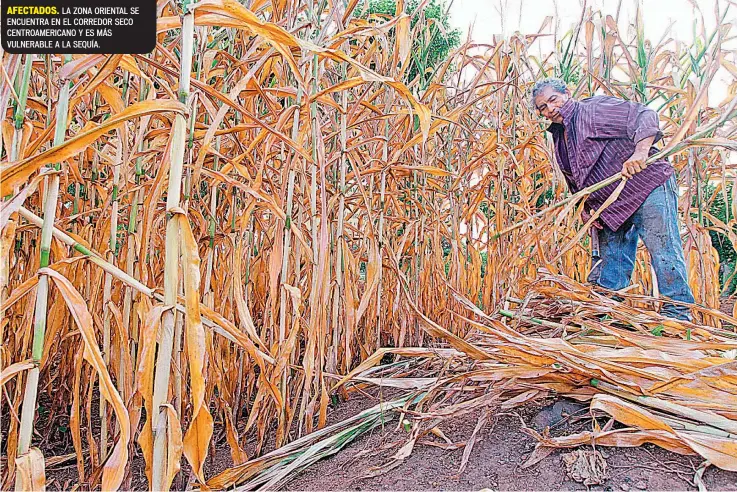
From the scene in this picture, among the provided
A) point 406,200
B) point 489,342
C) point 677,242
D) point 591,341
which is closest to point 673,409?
point 489,342

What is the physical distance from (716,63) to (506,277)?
78 centimetres

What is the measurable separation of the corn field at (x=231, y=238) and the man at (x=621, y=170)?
0.11m

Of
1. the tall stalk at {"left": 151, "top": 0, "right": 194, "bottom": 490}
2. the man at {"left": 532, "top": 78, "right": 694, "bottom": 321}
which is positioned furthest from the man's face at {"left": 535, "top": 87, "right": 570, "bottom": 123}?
the tall stalk at {"left": 151, "top": 0, "right": 194, "bottom": 490}

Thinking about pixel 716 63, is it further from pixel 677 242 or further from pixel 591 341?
pixel 591 341

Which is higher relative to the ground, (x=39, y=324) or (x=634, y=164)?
(x=634, y=164)

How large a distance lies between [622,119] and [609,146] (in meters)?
0.12

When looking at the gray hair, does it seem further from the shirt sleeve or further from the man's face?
the shirt sleeve

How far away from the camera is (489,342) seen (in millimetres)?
859

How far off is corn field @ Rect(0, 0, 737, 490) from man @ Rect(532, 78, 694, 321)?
107mm

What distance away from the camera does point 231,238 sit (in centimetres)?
89

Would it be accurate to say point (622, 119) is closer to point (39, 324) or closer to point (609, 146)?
point (609, 146)

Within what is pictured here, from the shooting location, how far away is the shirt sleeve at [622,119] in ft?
4.87

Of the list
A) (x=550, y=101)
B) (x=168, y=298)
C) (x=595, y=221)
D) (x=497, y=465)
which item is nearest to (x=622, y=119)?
(x=550, y=101)

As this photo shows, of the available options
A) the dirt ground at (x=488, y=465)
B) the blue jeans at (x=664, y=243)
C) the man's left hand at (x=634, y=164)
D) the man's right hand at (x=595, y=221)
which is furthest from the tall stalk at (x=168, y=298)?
the man's right hand at (x=595, y=221)
